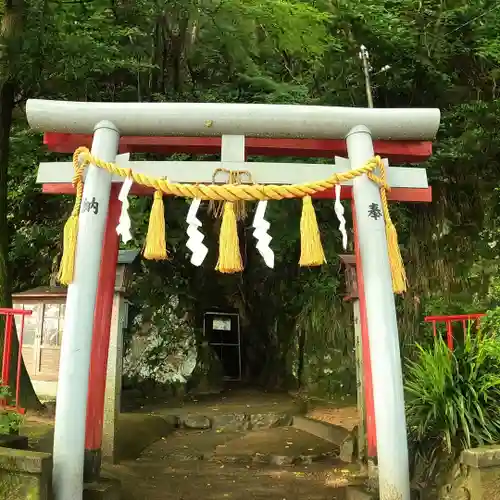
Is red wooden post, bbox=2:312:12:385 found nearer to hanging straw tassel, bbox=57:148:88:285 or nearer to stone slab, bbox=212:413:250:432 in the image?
hanging straw tassel, bbox=57:148:88:285

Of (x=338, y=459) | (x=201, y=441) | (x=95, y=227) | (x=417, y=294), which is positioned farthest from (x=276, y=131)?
(x=417, y=294)

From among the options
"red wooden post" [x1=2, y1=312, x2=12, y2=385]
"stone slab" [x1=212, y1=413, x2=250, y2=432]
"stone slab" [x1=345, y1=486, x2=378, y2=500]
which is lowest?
"stone slab" [x1=212, y1=413, x2=250, y2=432]

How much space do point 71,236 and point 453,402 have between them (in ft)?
11.0

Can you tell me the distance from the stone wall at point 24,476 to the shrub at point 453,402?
300 centimetres

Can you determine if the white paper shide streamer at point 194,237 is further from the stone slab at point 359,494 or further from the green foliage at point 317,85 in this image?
the green foliage at point 317,85

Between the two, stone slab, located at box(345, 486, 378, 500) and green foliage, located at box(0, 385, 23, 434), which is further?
green foliage, located at box(0, 385, 23, 434)

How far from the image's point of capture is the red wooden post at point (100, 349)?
431 centimetres

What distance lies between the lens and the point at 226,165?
4285 millimetres

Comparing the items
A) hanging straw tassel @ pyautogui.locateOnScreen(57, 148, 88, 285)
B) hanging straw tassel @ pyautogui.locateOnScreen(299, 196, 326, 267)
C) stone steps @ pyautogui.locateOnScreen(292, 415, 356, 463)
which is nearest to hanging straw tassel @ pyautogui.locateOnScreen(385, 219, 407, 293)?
hanging straw tassel @ pyautogui.locateOnScreen(299, 196, 326, 267)

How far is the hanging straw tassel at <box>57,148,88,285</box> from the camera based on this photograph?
3.95 metres

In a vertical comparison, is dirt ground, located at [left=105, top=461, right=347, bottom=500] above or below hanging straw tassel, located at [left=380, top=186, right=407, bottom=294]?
below

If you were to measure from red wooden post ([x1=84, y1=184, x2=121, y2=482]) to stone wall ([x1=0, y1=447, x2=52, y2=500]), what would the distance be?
80 cm

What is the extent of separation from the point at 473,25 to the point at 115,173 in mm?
9286

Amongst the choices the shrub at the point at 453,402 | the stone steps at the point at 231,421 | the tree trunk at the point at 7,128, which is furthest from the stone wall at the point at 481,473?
the stone steps at the point at 231,421
